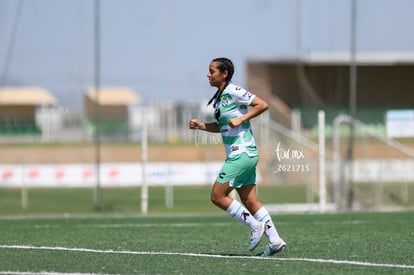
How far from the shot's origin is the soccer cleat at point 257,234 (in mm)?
10336

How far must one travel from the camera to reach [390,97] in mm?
38594

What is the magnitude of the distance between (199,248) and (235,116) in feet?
5.62

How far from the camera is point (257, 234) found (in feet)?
33.9

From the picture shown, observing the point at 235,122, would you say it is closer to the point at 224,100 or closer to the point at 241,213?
the point at 224,100

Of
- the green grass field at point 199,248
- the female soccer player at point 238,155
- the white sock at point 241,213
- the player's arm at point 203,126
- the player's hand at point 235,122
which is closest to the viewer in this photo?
the green grass field at point 199,248

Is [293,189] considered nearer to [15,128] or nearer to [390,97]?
[15,128]

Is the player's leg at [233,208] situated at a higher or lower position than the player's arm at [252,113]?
lower

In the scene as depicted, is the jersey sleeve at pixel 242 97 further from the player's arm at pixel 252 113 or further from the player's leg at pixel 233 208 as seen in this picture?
the player's leg at pixel 233 208

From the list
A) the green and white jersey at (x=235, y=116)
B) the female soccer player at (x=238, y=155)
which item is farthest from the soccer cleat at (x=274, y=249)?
the green and white jersey at (x=235, y=116)

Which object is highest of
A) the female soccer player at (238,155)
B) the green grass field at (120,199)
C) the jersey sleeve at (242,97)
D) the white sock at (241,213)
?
the jersey sleeve at (242,97)

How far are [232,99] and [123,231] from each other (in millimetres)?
4201

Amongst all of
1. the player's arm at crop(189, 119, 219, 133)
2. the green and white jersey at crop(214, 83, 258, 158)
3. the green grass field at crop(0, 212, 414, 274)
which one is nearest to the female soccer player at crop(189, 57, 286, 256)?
the green and white jersey at crop(214, 83, 258, 158)

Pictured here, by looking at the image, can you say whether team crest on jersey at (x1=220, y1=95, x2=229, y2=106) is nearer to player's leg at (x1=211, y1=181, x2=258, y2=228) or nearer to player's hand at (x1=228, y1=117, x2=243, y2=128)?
player's hand at (x1=228, y1=117, x2=243, y2=128)

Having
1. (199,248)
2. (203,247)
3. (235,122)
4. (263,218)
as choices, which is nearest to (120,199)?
(203,247)
